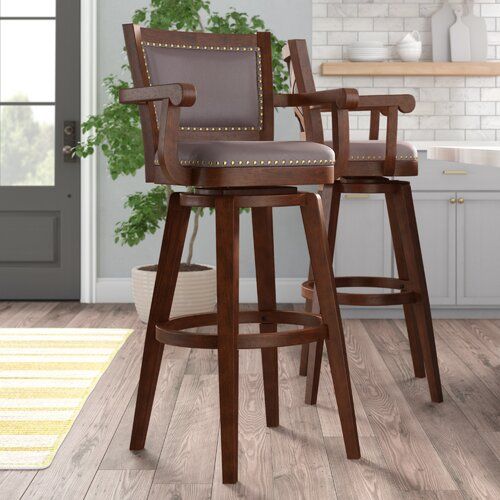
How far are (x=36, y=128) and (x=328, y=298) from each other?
10.7ft

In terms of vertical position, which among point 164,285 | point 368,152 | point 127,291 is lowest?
point 127,291

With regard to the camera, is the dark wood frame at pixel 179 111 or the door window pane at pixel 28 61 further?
the door window pane at pixel 28 61

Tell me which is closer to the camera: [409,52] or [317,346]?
[317,346]

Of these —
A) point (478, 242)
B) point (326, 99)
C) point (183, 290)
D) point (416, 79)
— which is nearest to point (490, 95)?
point (416, 79)

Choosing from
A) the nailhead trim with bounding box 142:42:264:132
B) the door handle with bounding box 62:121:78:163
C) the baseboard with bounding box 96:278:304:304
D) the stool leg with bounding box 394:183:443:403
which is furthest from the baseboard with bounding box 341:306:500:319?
the nailhead trim with bounding box 142:42:264:132

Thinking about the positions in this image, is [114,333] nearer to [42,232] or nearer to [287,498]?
[42,232]

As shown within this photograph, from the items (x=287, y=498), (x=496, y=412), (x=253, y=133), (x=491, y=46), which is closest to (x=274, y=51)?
(x=491, y=46)

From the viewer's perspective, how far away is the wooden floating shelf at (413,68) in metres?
4.98

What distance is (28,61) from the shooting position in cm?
518

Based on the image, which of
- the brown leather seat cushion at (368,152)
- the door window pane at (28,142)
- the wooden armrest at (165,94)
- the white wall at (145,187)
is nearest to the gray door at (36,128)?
the door window pane at (28,142)

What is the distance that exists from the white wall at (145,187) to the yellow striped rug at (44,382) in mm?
957

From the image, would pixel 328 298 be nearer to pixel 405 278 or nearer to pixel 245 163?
pixel 245 163

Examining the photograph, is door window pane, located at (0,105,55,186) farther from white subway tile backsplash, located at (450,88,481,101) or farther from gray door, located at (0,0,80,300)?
white subway tile backsplash, located at (450,88,481,101)

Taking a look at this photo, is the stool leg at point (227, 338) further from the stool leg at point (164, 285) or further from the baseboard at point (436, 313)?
the baseboard at point (436, 313)
